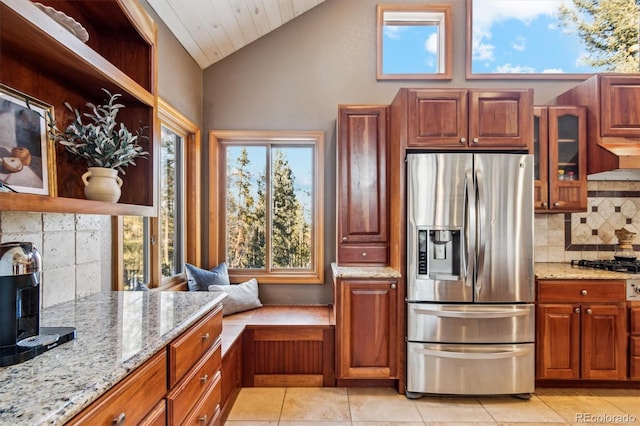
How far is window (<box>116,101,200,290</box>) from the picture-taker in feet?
7.43

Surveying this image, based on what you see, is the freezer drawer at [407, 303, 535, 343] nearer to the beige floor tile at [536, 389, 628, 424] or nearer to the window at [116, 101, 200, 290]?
the beige floor tile at [536, 389, 628, 424]

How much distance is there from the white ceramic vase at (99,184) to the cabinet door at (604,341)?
125 inches

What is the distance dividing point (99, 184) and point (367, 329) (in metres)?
2.01

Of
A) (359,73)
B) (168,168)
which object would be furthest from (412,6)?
(168,168)

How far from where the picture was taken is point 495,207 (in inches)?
97.7

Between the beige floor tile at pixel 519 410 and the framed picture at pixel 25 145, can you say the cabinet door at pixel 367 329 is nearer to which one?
the beige floor tile at pixel 519 410

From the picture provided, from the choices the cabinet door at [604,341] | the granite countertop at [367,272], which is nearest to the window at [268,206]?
the granite countertop at [367,272]

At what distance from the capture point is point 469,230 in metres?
2.47

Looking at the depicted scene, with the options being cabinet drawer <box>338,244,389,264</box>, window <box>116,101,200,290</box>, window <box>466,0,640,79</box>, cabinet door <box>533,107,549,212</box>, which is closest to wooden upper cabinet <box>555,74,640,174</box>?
cabinet door <box>533,107,549,212</box>

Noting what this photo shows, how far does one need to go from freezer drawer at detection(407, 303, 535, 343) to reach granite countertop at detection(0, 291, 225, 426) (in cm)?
154

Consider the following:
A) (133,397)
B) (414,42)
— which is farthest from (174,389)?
(414,42)

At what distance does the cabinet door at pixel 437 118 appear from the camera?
2584 millimetres

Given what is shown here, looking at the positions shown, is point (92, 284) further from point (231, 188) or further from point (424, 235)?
point (424, 235)

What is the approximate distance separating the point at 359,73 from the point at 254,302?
7.76 ft
